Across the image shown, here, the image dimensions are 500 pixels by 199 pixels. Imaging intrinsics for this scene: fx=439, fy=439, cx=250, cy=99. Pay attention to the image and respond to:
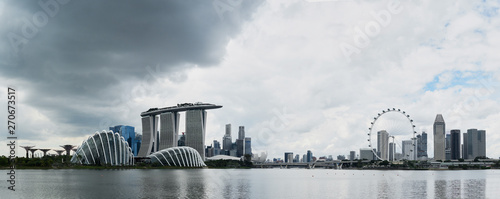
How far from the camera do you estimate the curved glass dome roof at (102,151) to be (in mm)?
164500

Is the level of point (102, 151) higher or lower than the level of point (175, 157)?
higher

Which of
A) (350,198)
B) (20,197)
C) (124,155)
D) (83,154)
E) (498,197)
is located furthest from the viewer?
(124,155)

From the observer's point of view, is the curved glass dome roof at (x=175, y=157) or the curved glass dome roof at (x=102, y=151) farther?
the curved glass dome roof at (x=175, y=157)

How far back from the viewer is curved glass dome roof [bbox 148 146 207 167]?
604ft

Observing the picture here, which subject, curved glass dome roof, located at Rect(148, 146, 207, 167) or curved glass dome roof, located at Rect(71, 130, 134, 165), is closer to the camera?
curved glass dome roof, located at Rect(71, 130, 134, 165)

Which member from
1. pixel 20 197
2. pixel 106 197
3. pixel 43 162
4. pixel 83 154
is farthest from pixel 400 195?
pixel 83 154

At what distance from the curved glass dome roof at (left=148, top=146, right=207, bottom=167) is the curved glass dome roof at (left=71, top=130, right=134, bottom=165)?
12.2 metres

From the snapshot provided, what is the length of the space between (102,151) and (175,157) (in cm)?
3187

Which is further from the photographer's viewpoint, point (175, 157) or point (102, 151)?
point (175, 157)

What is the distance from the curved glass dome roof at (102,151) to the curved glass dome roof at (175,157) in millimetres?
12217

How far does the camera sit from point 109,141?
173375mm

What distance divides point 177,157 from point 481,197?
148167 mm

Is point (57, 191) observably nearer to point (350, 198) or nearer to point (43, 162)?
point (350, 198)

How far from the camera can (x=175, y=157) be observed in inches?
7411
